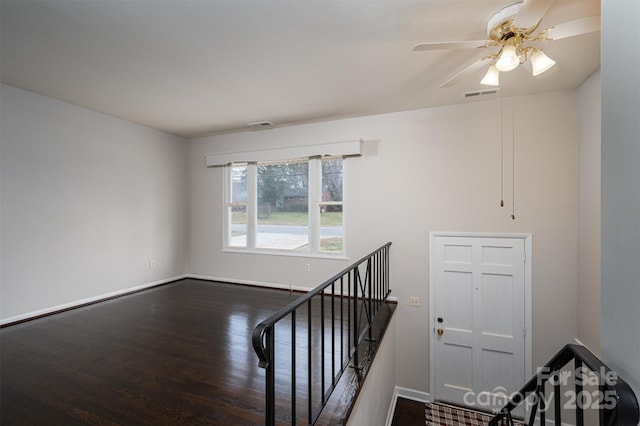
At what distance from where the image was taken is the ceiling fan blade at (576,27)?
58.1 inches

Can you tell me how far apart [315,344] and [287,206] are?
2.26m

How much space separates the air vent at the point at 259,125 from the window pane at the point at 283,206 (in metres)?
0.55

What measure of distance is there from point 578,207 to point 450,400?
102 inches

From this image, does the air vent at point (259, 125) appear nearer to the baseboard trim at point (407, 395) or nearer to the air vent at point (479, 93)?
the air vent at point (479, 93)

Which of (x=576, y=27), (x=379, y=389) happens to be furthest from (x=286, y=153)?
(x=576, y=27)

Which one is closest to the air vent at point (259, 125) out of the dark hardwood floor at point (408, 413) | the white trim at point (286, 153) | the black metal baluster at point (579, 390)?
the white trim at point (286, 153)

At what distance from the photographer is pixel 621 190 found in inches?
32.6

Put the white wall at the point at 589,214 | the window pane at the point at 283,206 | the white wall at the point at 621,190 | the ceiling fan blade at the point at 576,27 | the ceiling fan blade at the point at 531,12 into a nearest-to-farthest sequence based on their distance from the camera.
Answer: the white wall at the point at 621,190
the ceiling fan blade at the point at 531,12
the ceiling fan blade at the point at 576,27
the white wall at the point at 589,214
the window pane at the point at 283,206

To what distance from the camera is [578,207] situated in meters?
2.92

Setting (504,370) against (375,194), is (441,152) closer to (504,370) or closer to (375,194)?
(375,194)

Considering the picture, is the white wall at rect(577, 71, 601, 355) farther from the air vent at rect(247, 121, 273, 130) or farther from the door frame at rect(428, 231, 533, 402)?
the air vent at rect(247, 121, 273, 130)

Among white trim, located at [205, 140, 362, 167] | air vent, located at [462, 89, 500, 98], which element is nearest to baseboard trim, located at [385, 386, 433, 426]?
white trim, located at [205, 140, 362, 167]

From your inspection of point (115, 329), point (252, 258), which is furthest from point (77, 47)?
point (252, 258)

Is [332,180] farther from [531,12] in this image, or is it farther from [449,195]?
[531,12]
